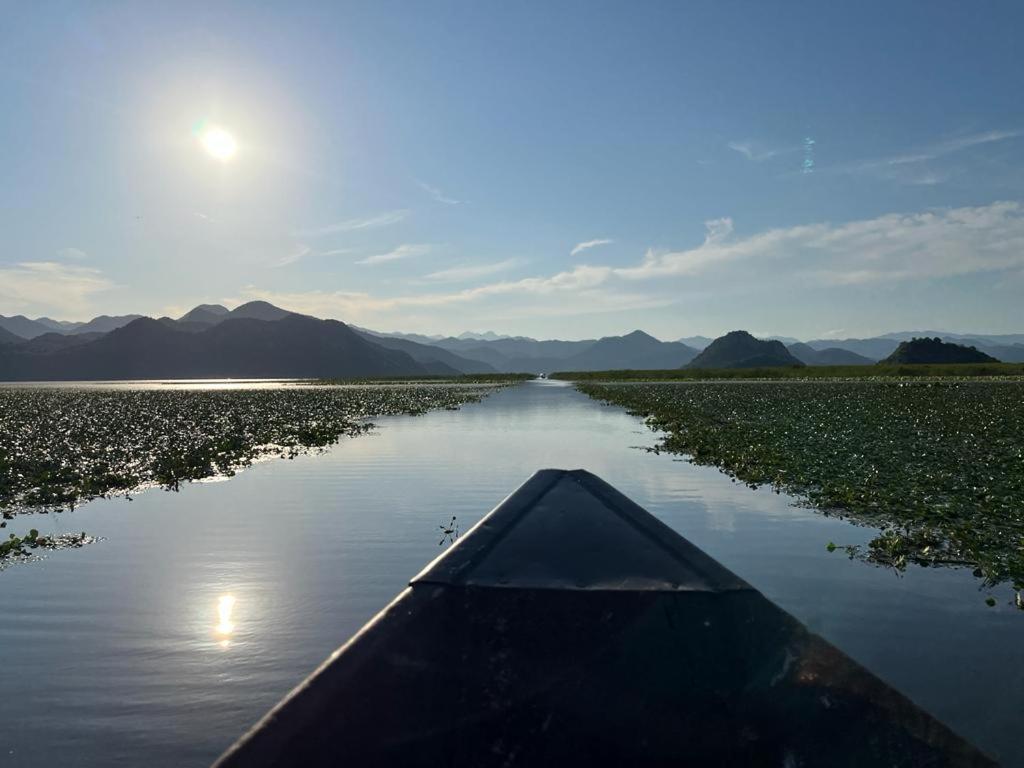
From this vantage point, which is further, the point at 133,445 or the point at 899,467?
the point at 133,445

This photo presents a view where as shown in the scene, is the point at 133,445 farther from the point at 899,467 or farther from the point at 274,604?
the point at 899,467

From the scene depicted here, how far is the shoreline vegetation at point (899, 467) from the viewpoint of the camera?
38.3ft

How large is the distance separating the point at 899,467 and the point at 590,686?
19094 mm

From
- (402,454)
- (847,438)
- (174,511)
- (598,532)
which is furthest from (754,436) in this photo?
(598,532)

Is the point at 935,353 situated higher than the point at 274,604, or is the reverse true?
the point at 935,353

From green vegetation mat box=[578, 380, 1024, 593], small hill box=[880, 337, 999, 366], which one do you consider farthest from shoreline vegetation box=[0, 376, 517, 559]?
small hill box=[880, 337, 999, 366]

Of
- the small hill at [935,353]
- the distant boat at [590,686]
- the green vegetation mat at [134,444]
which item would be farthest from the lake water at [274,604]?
the small hill at [935,353]

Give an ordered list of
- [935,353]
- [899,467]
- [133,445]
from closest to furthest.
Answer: [899,467] < [133,445] < [935,353]

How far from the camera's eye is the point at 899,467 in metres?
19.2

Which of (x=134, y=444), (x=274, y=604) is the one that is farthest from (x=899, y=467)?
(x=134, y=444)

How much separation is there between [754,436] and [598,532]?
2475 cm

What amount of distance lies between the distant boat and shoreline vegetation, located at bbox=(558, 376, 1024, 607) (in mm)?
7643

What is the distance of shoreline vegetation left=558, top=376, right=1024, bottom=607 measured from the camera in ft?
38.3

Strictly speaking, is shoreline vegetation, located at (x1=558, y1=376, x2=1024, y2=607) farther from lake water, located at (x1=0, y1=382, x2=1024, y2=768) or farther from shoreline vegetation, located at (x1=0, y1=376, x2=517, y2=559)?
shoreline vegetation, located at (x1=0, y1=376, x2=517, y2=559)
